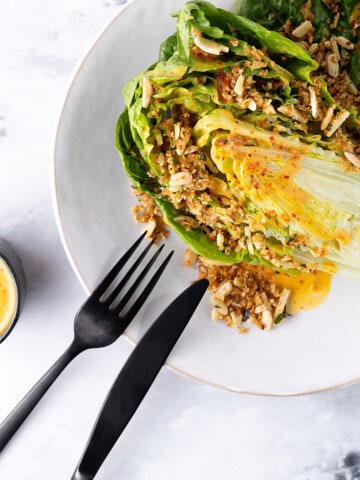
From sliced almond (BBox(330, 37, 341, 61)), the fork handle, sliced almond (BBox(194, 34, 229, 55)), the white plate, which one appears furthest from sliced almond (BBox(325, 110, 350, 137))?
the fork handle

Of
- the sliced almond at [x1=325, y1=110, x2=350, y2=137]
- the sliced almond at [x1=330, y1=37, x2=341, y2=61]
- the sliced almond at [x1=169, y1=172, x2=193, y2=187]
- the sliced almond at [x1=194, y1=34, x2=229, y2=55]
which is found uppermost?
the sliced almond at [x1=194, y1=34, x2=229, y2=55]

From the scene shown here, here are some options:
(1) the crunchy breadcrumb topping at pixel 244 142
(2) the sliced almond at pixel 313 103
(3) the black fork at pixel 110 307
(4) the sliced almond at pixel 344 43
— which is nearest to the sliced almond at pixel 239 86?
(1) the crunchy breadcrumb topping at pixel 244 142

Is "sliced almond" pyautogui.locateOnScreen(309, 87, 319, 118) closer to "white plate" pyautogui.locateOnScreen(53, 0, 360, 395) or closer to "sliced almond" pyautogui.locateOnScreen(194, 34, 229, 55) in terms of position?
"sliced almond" pyautogui.locateOnScreen(194, 34, 229, 55)

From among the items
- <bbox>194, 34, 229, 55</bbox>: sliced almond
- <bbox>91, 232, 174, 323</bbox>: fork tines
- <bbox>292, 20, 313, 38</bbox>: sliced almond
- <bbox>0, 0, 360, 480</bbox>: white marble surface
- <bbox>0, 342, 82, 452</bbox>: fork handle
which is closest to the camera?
<bbox>194, 34, 229, 55</bbox>: sliced almond

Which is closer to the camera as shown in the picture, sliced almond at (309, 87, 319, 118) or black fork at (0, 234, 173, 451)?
sliced almond at (309, 87, 319, 118)

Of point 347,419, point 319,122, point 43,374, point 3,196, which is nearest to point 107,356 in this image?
point 43,374

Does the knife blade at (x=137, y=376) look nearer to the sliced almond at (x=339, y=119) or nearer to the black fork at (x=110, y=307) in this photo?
the black fork at (x=110, y=307)
